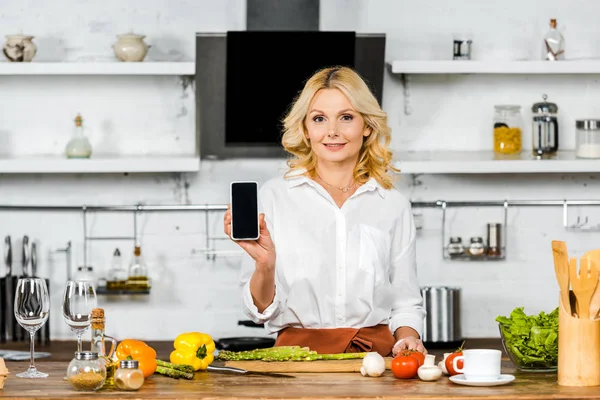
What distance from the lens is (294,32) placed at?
14.5 ft

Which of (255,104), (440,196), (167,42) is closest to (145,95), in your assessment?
(167,42)

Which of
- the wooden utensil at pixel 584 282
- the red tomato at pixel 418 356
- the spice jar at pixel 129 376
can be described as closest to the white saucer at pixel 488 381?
the red tomato at pixel 418 356

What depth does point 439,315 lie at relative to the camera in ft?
15.0

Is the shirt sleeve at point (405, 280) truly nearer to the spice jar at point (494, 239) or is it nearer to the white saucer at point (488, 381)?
the white saucer at point (488, 381)

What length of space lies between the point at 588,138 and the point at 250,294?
241cm

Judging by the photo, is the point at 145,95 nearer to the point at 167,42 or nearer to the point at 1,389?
the point at 167,42

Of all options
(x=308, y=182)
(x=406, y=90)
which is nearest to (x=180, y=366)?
(x=308, y=182)

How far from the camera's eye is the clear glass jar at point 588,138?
14.9ft

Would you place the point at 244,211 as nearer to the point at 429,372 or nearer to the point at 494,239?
the point at 429,372

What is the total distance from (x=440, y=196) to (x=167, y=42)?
1501 mm

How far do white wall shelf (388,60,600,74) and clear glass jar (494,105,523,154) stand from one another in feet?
0.78

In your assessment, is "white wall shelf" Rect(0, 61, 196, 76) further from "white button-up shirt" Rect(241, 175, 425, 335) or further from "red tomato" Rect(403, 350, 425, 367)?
"red tomato" Rect(403, 350, 425, 367)

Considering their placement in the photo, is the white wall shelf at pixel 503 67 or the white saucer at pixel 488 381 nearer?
the white saucer at pixel 488 381

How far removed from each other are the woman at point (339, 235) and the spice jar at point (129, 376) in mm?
610
